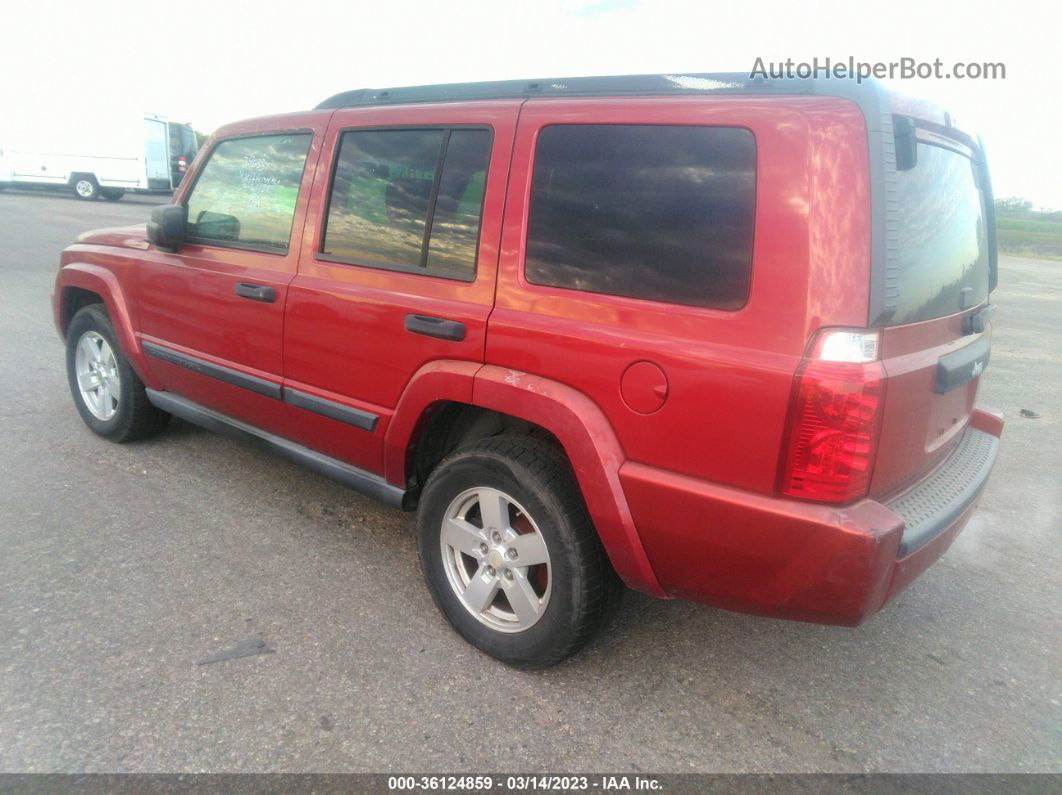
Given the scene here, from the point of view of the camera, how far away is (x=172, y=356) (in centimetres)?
391

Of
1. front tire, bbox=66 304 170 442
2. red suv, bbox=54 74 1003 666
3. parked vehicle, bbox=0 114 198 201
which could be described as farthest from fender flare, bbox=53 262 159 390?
parked vehicle, bbox=0 114 198 201

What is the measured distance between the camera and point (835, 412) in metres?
2.02

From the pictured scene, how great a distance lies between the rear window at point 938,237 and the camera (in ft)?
7.29

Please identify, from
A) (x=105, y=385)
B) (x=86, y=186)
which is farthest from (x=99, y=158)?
(x=105, y=385)

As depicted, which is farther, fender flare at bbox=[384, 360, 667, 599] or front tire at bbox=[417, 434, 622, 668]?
front tire at bbox=[417, 434, 622, 668]

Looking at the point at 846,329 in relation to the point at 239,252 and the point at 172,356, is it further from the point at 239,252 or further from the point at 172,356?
the point at 172,356

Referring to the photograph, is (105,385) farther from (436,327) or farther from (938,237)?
(938,237)

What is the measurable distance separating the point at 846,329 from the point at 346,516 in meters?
2.58

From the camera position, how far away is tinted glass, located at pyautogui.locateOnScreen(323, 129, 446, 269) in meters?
2.94

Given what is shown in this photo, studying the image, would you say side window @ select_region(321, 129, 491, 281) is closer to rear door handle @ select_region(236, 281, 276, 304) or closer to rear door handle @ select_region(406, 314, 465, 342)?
rear door handle @ select_region(406, 314, 465, 342)

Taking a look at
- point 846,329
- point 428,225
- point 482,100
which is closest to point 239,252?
point 428,225

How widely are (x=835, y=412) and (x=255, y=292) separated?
8.00 feet

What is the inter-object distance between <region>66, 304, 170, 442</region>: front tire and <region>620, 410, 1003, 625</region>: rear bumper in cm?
321

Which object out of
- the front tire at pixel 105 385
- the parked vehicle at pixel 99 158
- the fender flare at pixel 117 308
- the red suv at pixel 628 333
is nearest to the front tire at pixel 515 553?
the red suv at pixel 628 333
